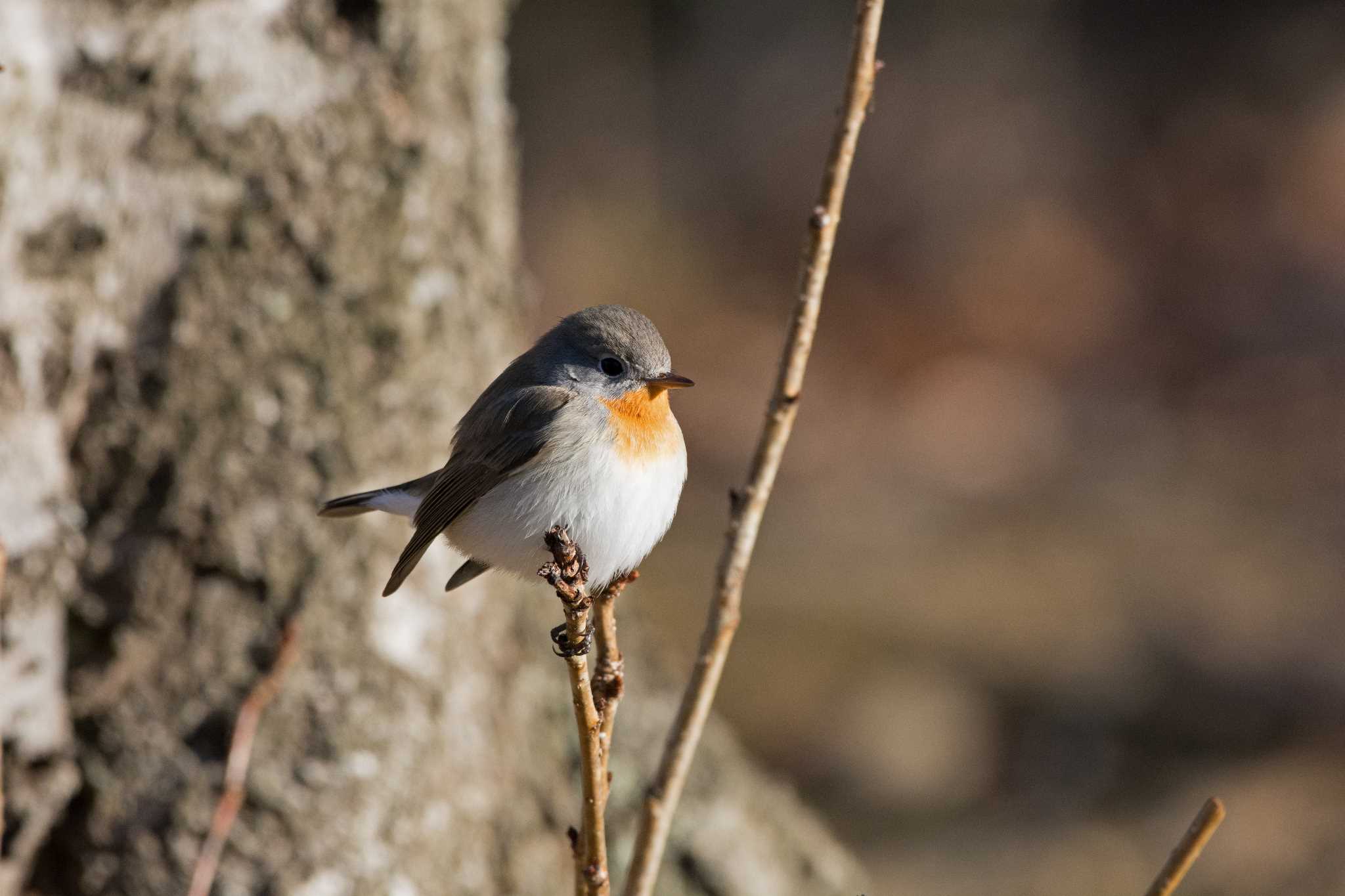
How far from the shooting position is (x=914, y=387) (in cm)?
1079

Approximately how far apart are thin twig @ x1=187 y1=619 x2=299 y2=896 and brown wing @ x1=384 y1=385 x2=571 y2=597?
0.52m

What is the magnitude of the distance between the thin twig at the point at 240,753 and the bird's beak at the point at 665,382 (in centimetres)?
109

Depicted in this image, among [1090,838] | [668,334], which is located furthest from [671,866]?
[668,334]

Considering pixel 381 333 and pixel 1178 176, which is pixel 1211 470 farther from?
pixel 381 333

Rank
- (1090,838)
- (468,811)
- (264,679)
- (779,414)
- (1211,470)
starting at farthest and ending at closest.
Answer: (1211,470)
(1090,838)
(468,811)
(264,679)
(779,414)

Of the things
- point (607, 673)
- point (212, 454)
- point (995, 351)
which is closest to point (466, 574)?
point (212, 454)

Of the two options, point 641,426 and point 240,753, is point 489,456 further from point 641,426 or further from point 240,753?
point 240,753

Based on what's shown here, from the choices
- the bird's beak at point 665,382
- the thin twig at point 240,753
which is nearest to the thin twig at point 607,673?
the bird's beak at point 665,382

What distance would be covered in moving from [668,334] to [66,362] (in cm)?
766

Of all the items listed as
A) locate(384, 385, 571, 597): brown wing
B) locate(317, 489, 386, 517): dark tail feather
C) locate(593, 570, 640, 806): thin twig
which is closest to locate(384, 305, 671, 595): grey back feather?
locate(384, 385, 571, 597): brown wing

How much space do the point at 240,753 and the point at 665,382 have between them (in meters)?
1.37

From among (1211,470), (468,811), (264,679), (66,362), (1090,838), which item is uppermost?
(66,362)

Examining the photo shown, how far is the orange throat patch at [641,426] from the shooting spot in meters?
2.59

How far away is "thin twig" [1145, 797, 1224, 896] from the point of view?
1.65 meters
